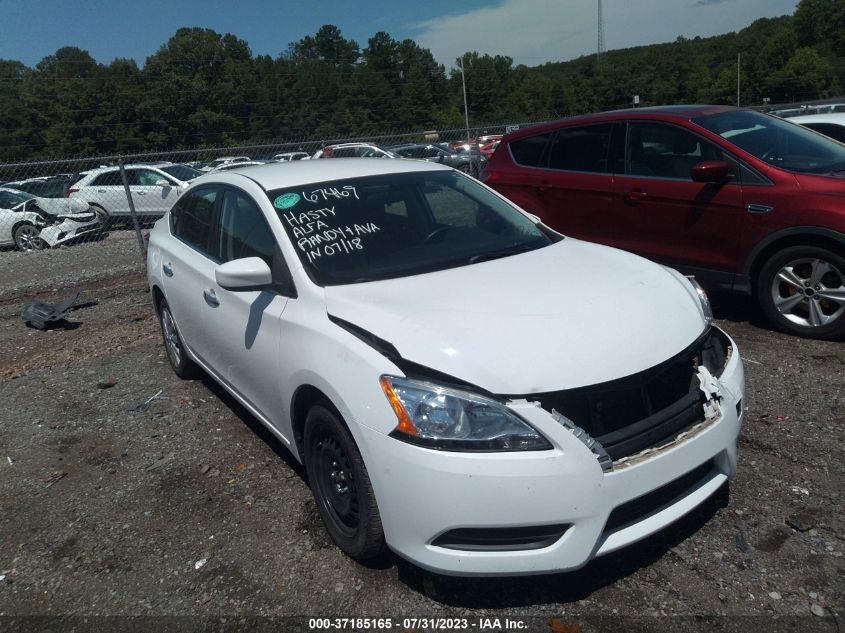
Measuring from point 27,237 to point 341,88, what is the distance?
242 ft

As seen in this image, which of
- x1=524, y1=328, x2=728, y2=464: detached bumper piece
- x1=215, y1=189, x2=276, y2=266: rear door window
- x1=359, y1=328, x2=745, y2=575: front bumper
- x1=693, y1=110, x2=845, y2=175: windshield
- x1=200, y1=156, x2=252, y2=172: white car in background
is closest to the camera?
x1=359, y1=328, x2=745, y2=575: front bumper

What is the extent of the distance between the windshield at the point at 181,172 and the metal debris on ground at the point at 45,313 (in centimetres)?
984

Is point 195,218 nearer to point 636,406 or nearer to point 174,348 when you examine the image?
point 174,348

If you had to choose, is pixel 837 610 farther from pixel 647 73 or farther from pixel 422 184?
pixel 647 73

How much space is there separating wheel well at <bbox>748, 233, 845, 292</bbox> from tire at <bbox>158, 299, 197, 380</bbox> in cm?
438

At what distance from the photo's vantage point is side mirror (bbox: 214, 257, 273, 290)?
329 cm

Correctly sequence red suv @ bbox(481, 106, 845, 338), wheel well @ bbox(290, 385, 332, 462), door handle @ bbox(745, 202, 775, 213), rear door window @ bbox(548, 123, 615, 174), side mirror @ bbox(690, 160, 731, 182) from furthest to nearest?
rear door window @ bbox(548, 123, 615, 174), side mirror @ bbox(690, 160, 731, 182), door handle @ bbox(745, 202, 775, 213), red suv @ bbox(481, 106, 845, 338), wheel well @ bbox(290, 385, 332, 462)

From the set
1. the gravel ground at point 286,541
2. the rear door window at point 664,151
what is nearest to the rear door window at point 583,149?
the rear door window at point 664,151

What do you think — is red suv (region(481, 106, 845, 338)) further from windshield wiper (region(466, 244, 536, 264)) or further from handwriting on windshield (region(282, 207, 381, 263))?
handwriting on windshield (region(282, 207, 381, 263))

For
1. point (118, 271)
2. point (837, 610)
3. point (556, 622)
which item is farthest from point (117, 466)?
point (118, 271)

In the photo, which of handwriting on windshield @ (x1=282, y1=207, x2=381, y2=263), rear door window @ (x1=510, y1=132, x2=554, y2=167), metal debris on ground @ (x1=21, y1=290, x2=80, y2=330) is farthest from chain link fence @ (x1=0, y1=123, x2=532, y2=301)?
handwriting on windshield @ (x1=282, y1=207, x2=381, y2=263)

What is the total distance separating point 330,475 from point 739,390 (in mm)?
1817

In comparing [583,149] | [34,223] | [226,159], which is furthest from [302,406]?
[226,159]

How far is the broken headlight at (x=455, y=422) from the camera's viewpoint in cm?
244
